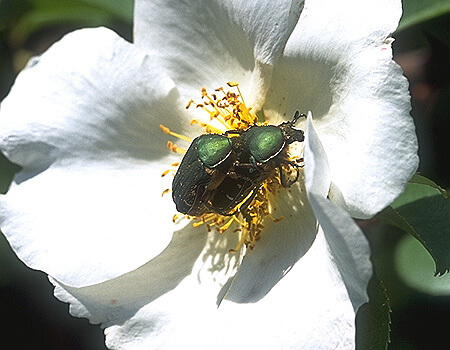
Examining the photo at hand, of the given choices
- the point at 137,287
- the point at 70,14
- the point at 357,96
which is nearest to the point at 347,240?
the point at 357,96

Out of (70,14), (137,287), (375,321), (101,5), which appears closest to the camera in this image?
(375,321)

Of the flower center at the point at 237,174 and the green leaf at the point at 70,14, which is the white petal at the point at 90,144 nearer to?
the flower center at the point at 237,174

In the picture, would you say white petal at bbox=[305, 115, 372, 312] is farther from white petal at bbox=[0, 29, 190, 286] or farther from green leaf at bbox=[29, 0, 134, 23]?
green leaf at bbox=[29, 0, 134, 23]

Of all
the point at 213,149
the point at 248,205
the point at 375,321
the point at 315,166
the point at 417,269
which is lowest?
the point at 417,269

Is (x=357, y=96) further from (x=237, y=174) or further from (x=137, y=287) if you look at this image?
(x=137, y=287)

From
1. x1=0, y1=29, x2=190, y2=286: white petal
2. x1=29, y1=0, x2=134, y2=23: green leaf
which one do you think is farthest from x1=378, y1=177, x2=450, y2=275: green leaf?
x1=29, y1=0, x2=134, y2=23: green leaf

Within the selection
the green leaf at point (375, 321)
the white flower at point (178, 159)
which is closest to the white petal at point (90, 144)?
the white flower at point (178, 159)

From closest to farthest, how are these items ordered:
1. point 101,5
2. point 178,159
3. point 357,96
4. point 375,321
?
1. point 357,96
2. point 375,321
3. point 178,159
4. point 101,5
